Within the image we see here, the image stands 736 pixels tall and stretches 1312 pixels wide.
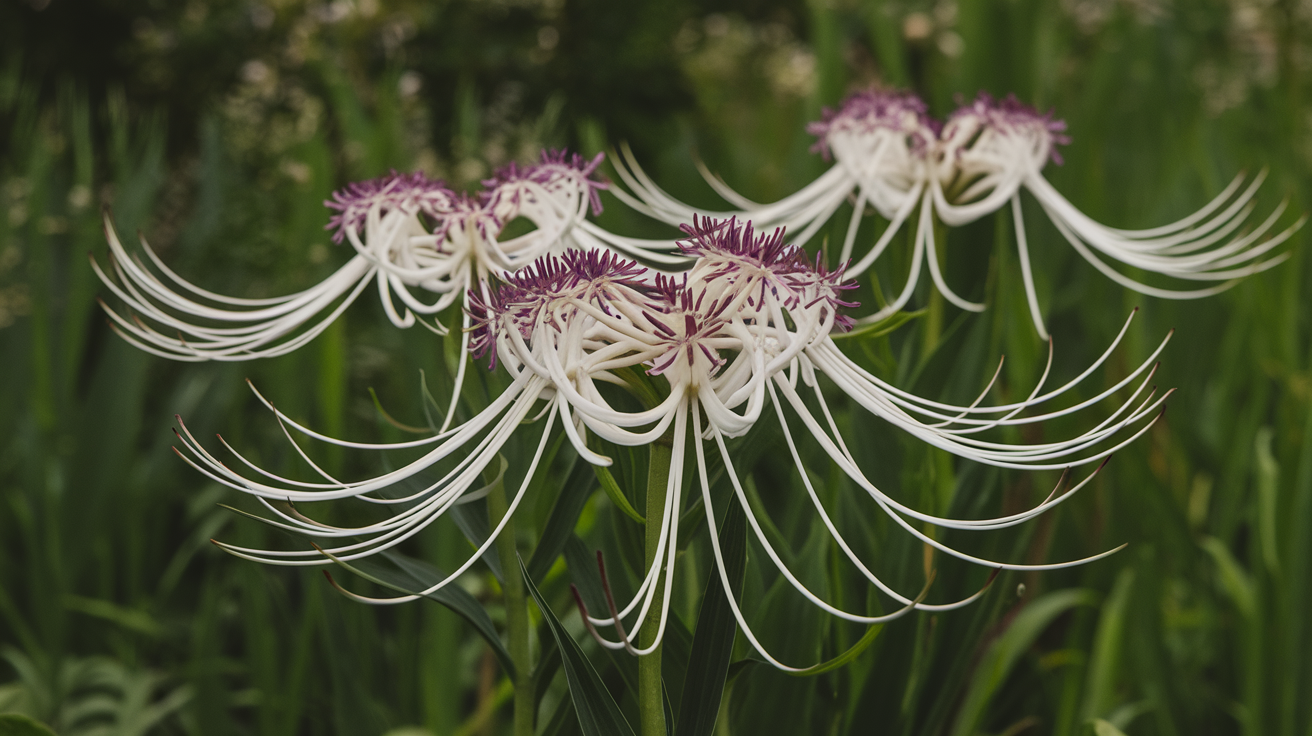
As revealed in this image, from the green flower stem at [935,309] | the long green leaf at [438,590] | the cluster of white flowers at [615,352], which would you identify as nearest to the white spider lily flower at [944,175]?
the green flower stem at [935,309]

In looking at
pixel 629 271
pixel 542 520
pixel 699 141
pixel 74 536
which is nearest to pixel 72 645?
pixel 74 536

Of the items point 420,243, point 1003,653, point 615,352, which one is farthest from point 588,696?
point 1003,653

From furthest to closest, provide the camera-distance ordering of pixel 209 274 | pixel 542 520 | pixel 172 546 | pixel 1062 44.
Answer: pixel 1062 44 → pixel 172 546 → pixel 209 274 → pixel 542 520

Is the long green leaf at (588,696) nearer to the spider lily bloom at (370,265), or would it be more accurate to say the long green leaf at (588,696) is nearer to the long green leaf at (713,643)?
the long green leaf at (713,643)

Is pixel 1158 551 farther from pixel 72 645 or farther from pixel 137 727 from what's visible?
pixel 72 645

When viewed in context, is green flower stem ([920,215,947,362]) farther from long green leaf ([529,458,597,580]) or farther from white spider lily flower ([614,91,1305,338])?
long green leaf ([529,458,597,580])

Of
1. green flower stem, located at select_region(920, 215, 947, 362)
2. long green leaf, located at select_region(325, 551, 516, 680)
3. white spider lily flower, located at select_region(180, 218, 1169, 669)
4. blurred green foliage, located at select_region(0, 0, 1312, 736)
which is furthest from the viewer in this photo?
green flower stem, located at select_region(920, 215, 947, 362)

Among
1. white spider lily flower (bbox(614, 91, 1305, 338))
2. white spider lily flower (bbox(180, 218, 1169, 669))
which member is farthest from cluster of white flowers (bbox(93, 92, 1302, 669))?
white spider lily flower (bbox(614, 91, 1305, 338))
